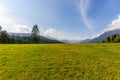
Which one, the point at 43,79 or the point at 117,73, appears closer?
the point at 43,79

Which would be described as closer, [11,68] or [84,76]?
[84,76]

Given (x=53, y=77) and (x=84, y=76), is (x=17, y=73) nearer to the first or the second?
(x=53, y=77)

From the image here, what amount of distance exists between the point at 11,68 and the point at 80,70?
8413 mm

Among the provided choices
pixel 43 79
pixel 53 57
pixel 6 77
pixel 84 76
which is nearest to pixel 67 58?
pixel 53 57

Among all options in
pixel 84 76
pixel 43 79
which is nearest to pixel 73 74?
pixel 84 76

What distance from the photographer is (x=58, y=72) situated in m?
18.6

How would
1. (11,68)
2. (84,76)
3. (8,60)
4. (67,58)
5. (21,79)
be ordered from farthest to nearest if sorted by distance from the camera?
(67,58) < (8,60) < (11,68) < (84,76) < (21,79)

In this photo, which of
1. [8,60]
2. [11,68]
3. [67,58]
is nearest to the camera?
[11,68]

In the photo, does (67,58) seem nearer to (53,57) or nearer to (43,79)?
(53,57)

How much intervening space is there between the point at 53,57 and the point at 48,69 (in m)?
5.34

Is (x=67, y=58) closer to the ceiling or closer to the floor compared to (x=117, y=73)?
closer to the ceiling

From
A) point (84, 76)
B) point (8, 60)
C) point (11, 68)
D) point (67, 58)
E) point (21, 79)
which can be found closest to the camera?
point (21, 79)

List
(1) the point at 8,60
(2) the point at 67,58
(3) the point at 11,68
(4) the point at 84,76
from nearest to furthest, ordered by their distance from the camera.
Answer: (4) the point at 84,76, (3) the point at 11,68, (1) the point at 8,60, (2) the point at 67,58

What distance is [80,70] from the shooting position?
19562 millimetres
